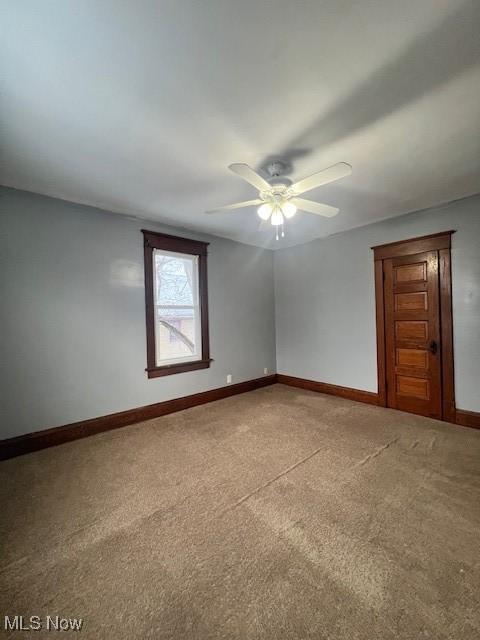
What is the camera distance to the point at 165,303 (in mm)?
3656

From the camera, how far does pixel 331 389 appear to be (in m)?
4.23

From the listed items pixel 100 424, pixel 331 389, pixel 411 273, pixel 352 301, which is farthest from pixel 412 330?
pixel 100 424

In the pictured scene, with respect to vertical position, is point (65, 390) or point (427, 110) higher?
point (427, 110)

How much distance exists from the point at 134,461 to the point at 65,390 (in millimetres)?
1126

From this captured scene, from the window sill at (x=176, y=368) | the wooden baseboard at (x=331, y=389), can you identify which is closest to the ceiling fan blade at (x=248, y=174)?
the window sill at (x=176, y=368)

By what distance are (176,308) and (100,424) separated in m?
1.67

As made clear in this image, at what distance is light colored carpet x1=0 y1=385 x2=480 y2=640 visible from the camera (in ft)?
3.79

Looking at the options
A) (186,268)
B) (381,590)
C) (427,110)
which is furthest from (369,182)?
(381,590)

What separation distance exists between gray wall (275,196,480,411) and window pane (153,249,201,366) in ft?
5.71

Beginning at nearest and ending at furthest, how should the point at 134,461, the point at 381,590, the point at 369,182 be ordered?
the point at 381,590 → the point at 134,461 → the point at 369,182

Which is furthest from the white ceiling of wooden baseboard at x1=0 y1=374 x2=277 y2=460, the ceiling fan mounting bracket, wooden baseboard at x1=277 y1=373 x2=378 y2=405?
wooden baseboard at x1=277 y1=373 x2=378 y2=405

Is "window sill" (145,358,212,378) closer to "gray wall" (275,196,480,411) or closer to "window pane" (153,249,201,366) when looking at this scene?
"window pane" (153,249,201,366)

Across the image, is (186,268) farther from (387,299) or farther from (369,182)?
(387,299)

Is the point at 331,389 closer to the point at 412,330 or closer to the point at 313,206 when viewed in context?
the point at 412,330
